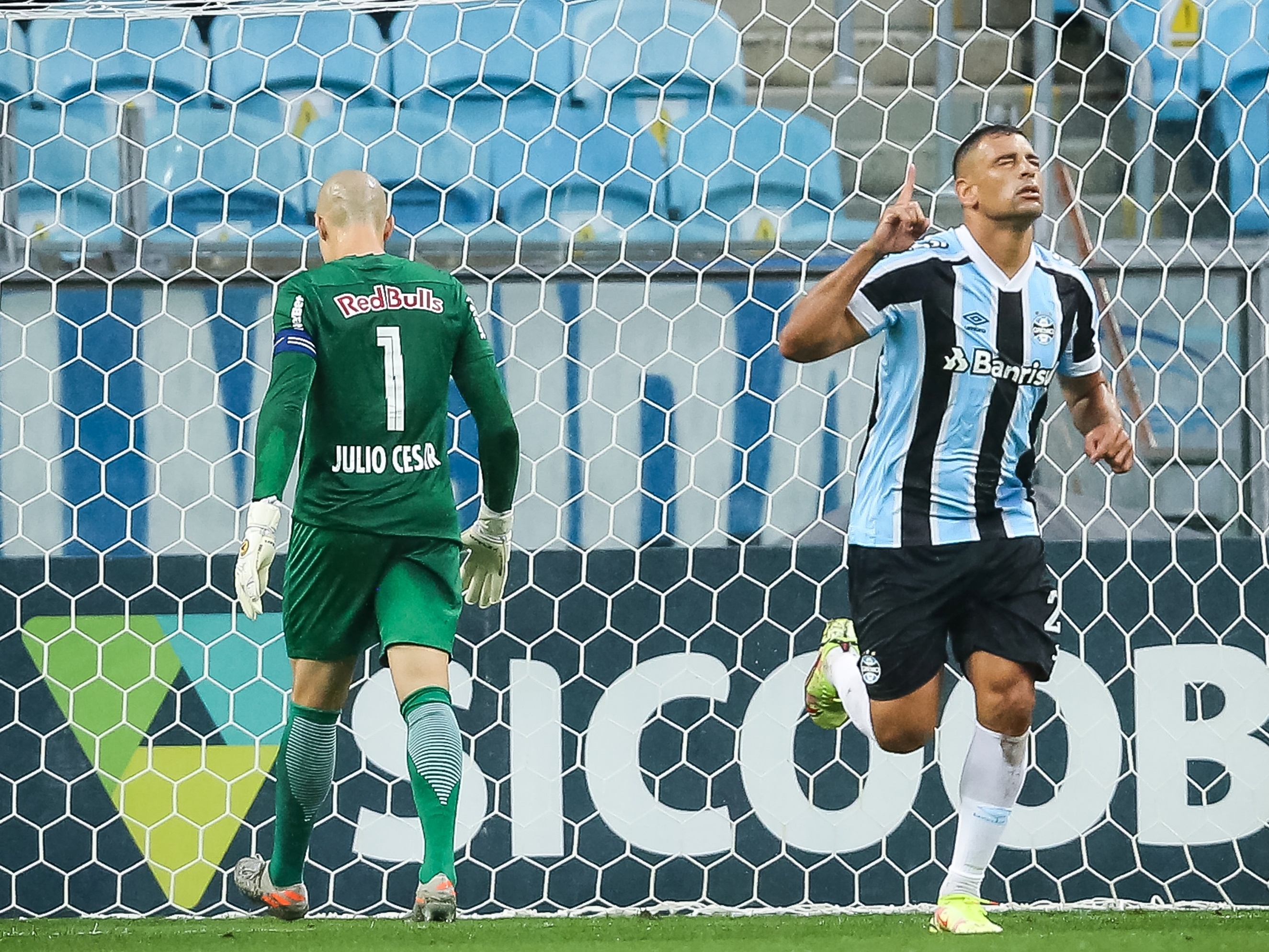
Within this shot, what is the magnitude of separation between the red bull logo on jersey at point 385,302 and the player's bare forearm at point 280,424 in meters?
0.16

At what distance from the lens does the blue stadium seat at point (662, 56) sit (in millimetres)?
4656

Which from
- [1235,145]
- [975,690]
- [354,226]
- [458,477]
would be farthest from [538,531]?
[1235,145]

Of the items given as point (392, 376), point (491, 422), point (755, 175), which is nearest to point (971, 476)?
point (491, 422)

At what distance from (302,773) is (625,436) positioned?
1521mm

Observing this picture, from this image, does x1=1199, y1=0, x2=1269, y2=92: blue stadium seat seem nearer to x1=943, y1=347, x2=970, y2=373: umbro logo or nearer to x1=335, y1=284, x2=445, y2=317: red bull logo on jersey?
x1=943, y1=347, x2=970, y2=373: umbro logo

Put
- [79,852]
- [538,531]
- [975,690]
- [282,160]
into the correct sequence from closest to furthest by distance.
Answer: [975,690] → [79,852] → [538,531] → [282,160]

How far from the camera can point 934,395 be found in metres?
2.98

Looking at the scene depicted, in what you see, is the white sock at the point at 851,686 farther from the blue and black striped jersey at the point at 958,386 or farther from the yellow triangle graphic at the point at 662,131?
the yellow triangle graphic at the point at 662,131

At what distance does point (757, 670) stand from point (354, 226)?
1576 mm

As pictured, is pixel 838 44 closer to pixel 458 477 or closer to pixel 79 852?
pixel 458 477

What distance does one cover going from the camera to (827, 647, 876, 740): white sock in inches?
124

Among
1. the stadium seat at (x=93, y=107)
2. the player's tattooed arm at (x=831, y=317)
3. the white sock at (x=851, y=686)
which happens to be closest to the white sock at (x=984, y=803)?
the white sock at (x=851, y=686)

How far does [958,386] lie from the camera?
297 centimetres

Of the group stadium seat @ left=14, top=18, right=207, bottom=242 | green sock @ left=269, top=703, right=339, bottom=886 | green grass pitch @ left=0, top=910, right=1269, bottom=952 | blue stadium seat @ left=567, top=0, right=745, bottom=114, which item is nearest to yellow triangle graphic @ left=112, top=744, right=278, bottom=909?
green grass pitch @ left=0, top=910, right=1269, bottom=952
